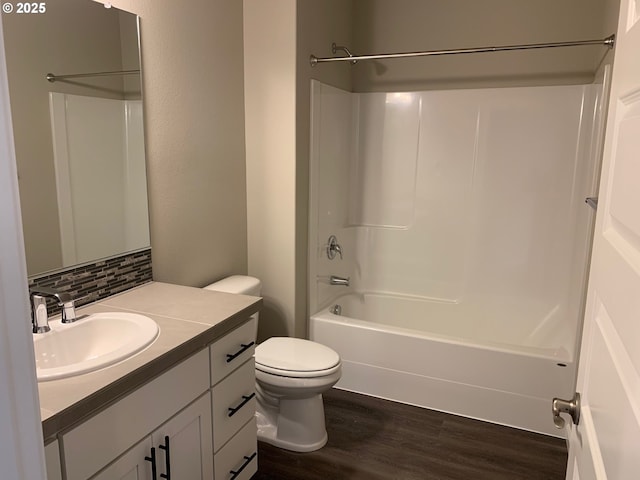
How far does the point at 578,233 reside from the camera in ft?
9.41

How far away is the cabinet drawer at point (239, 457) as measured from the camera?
169 centimetres

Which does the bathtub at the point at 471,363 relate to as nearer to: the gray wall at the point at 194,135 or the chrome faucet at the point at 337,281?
the chrome faucet at the point at 337,281

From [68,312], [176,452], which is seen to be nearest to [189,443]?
[176,452]

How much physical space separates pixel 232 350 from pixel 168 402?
1.11 ft

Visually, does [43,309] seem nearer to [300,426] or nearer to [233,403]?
[233,403]

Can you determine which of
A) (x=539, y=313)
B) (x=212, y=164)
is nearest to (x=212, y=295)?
(x=212, y=164)

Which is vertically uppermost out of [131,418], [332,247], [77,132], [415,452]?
[77,132]

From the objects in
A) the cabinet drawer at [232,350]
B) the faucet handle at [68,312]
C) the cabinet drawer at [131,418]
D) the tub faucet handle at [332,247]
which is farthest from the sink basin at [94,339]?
the tub faucet handle at [332,247]

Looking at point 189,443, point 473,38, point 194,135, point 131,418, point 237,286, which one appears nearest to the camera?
point 131,418

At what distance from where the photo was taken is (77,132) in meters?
1.69

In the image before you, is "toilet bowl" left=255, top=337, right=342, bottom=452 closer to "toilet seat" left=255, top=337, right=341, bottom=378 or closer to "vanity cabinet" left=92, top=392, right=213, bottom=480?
"toilet seat" left=255, top=337, right=341, bottom=378

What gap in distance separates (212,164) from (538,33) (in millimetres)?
2072

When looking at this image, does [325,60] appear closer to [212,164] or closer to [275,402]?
[212,164]

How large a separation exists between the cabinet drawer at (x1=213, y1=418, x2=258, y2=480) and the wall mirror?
85cm
